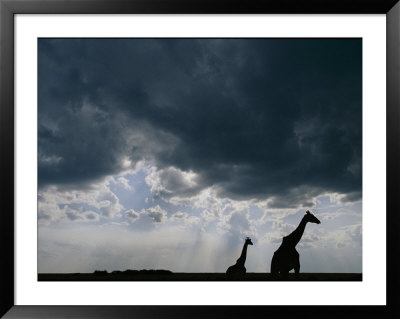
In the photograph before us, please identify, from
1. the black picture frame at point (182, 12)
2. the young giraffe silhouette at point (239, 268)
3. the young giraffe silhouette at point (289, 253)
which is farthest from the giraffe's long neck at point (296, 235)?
the black picture frame at point (182, 12)

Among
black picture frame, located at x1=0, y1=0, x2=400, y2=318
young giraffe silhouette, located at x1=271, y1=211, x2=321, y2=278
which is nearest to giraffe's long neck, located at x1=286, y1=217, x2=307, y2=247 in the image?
young giraffe silhouette, located at x1=271, y1=211, x2=321, y2=278

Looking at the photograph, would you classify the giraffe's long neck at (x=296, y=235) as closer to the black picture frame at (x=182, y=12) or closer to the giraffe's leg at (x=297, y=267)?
the giraffe's leg at (x=297, y=267)

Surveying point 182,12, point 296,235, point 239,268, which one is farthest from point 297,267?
point 182,12

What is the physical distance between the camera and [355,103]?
1963 millimetres

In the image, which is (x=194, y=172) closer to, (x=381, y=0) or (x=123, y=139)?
(x=123, y=139)

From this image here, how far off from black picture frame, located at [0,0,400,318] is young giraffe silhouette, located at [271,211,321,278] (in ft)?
0.58

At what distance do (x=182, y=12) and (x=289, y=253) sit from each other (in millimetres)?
1218

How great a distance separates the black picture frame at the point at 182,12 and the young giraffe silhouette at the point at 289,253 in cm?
18

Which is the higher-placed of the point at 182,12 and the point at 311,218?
the point at 182,12

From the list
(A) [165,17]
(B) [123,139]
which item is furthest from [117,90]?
(A) [165,17]

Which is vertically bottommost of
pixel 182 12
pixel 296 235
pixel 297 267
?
pixel 297 267

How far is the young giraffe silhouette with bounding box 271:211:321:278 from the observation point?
1.88 meters

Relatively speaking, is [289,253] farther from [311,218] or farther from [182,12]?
[182,12]

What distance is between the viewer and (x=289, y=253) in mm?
1873
